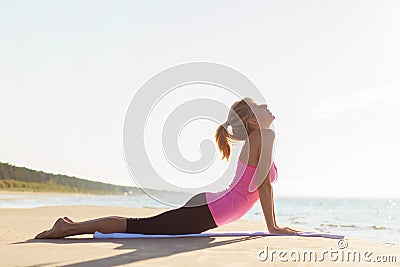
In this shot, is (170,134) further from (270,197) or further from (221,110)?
(270,197)

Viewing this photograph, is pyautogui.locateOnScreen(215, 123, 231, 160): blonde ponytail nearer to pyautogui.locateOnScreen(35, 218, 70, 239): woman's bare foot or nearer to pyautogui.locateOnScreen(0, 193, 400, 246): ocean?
pyautogui.locateOnScreen(0, 193, 400, 246): ocean

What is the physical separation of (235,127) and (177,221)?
113 centimetres

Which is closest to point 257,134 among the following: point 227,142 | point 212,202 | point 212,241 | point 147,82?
point 227,142

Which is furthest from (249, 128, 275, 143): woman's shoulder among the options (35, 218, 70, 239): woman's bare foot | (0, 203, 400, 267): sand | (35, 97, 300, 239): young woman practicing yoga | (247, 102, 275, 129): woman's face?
(35, 218, 70, 239): woman's bare foot

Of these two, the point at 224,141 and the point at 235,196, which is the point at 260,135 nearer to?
the point at 224,141

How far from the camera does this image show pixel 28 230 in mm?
6535

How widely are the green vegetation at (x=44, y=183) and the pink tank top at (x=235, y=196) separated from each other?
144ft

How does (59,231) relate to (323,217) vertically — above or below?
above

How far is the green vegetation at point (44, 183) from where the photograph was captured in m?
51.5

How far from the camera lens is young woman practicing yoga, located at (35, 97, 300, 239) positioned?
205 inches

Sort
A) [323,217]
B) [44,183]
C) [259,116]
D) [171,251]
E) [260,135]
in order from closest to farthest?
[171,251], [260,135], [259,116], [323,217], [44,183]

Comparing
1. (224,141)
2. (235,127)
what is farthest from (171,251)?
(235,127)

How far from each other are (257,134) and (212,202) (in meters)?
0.82

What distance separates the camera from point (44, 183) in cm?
5644
